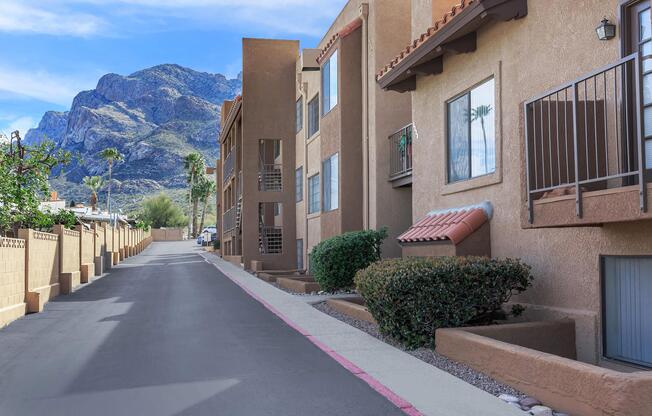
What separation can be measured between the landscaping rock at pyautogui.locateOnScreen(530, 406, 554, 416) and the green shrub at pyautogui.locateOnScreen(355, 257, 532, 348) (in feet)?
10.1

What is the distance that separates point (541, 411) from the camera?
7.12 metres

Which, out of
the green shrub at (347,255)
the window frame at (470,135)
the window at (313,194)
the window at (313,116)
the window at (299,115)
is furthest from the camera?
the window at (299,115)

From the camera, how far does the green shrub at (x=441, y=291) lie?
33.4 feet

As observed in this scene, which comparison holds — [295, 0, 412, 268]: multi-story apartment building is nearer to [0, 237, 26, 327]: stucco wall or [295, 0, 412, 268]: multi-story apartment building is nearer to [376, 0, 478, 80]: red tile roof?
[376, 0, 478, 80]: red tile roof

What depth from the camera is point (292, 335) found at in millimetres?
12680

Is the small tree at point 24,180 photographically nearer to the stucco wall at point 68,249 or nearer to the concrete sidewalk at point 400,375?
the stucco wall at point 68,249

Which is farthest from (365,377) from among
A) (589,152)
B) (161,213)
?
(161,213)

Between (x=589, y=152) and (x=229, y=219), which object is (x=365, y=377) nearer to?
(x=589, y=152)

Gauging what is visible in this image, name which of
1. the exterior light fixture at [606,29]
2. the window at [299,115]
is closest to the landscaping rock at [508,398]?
the exterior light fixture at [606,29]

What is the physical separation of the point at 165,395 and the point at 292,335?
15.9 ft

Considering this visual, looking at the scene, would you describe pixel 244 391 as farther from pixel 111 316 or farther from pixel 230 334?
pixel 111 316

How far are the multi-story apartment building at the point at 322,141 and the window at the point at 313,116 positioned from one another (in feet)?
0.15

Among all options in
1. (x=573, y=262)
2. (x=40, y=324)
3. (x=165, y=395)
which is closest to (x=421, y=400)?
(x=165, y=395)

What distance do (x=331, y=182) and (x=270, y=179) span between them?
12028 millimetres
